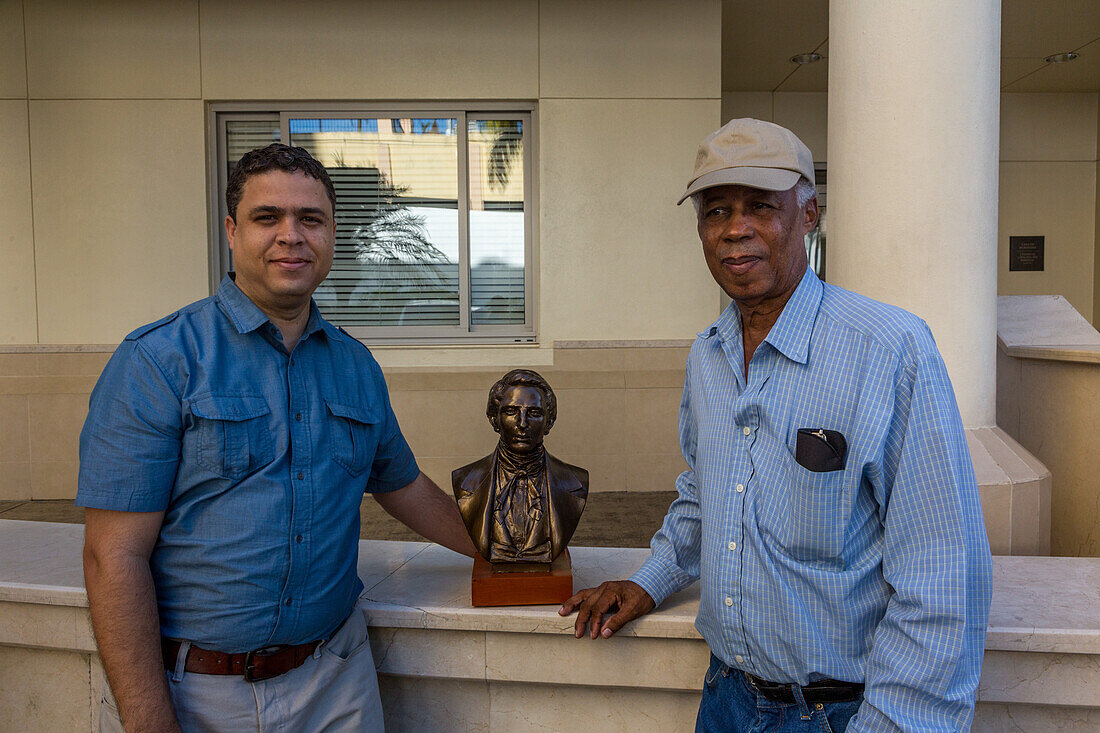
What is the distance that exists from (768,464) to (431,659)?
4.03 ft

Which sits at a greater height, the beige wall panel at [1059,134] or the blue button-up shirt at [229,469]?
the beige wall panel at [1059,134]

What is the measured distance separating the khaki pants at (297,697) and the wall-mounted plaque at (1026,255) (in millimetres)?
9449

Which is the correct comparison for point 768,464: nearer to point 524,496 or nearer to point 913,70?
point 524,496

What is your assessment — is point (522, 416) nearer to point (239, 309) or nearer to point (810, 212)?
point (239, 309)

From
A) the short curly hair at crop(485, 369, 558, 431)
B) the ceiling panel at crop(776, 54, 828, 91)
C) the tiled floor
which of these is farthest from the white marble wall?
the ceiling panel at crop(776, 54, 828, 91)

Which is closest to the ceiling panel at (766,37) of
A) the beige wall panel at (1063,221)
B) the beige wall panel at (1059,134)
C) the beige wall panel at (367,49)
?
the beige wall panel at (367,49)

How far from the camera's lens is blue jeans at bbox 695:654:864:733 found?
141 centimetres

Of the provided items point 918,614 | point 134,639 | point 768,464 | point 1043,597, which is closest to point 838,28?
point 1043,597

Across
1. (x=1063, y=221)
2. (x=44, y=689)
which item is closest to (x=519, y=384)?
(x=44, y=689)

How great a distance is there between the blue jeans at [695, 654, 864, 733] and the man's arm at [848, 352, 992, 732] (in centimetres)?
10

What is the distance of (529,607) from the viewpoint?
211 centimetres

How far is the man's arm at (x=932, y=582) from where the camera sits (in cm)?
125

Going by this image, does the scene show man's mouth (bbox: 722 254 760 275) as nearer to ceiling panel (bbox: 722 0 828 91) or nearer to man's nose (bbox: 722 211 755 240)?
man's nose (bbox: 722 211 755 240)

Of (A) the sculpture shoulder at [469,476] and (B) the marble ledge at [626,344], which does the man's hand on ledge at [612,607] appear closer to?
(A) the sculpture shoulder at [469,476]
